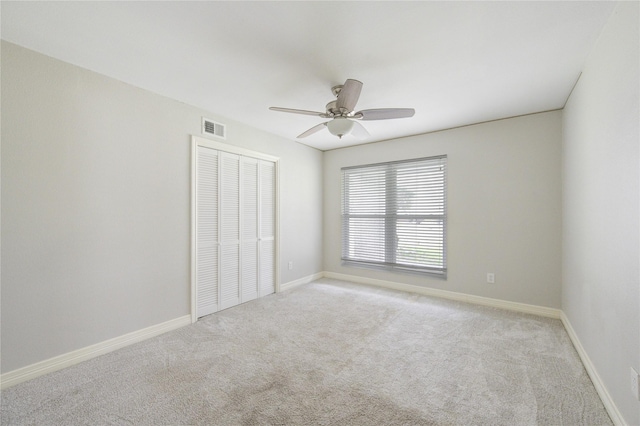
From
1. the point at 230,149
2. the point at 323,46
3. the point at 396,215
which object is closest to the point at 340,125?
the point at 323,46

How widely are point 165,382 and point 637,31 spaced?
3571 mm

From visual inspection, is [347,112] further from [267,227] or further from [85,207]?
[85,207]

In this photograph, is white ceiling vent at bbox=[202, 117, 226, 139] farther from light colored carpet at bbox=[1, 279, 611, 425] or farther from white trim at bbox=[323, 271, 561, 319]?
white trim at bbox=[323, 271, 561, 319]

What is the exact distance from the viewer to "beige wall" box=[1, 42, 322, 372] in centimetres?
200

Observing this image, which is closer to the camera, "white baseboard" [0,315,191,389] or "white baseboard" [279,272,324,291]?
"white baseboard" [0,315,191,389]

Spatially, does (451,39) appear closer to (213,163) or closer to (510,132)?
(510,132)

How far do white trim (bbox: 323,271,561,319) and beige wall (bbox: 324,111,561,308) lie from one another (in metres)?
0.06

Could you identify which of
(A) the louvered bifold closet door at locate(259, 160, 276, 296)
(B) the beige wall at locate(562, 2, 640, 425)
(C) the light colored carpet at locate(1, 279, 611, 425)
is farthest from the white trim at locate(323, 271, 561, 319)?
(A) the louvered bifold closet door at locate(259, 160, 276, 296)

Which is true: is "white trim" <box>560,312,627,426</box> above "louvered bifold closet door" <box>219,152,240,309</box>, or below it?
below

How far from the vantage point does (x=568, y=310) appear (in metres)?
2.80

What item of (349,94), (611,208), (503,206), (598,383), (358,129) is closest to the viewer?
(611,208)

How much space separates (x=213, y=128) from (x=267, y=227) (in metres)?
1.59

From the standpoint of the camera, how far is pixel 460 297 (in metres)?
3.85

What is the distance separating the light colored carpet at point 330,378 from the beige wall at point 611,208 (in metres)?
0.35
